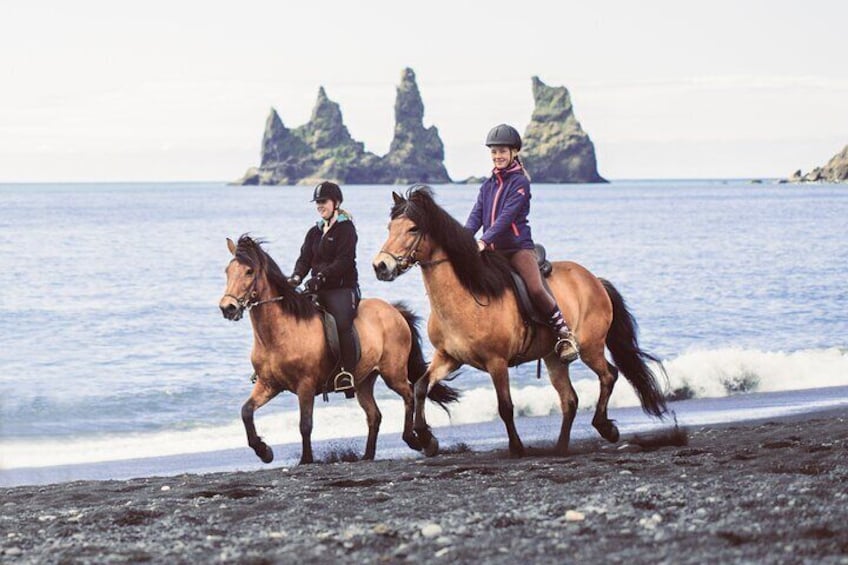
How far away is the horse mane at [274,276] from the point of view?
11406 millimetres

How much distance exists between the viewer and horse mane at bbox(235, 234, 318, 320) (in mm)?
11406

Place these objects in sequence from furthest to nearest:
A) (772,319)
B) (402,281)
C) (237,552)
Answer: (402,281), (772,319), (237,552)

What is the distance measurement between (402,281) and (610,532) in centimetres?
4543

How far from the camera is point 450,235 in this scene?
10.7 meters

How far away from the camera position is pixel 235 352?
2959 centimetres

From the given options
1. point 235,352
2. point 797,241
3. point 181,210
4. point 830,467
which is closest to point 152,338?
point 235,352

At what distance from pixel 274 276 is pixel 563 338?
8.99 ft

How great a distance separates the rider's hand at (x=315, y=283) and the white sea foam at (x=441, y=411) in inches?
192

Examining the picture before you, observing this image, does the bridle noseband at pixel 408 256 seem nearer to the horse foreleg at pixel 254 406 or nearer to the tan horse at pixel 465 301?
the tan horse at pixel 465 301

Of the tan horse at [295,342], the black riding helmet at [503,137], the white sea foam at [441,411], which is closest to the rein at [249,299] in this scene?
the tan horse at [295,342]

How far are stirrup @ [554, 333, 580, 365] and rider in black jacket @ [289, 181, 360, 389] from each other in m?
2.01

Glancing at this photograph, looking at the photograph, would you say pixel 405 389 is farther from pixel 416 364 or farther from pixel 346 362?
pixel 346 362

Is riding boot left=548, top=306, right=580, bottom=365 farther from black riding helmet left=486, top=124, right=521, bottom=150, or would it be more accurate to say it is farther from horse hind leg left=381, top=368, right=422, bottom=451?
horse hind leg left=381, top=368, right=422, bottom=451

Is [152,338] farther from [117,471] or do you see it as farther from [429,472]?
[429,472]
